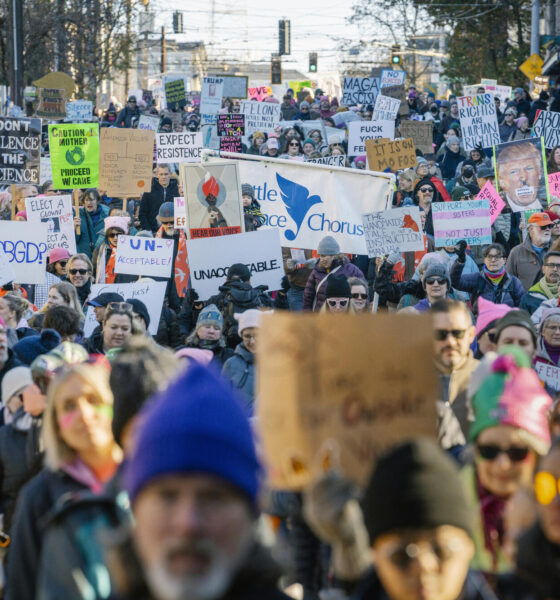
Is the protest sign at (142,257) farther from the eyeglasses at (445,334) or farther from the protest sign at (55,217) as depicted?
the eyeglasses at (445,334)

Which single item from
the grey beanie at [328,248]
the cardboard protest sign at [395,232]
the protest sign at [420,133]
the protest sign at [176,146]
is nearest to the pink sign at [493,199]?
the cardboard protest sign at [395,232]

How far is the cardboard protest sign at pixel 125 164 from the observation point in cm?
1330

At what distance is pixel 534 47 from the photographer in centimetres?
3341

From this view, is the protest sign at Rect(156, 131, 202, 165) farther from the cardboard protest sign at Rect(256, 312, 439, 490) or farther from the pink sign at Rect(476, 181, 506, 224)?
the cardboard protest sign at Rect(256, 312, 439, 490)

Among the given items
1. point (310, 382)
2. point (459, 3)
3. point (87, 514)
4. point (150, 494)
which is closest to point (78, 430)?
point (87, 514)

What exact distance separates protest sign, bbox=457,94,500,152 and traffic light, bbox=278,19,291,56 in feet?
161

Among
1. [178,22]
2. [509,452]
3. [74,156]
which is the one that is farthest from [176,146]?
[178,22]

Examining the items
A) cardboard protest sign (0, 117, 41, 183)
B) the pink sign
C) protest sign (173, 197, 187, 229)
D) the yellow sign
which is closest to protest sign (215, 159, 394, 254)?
protest sign (173, 197, 187, 229)

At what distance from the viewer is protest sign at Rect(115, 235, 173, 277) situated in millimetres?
10227

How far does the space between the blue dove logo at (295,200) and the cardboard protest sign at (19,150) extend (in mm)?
3097

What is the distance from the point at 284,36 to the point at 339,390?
65.1m

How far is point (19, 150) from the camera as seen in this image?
1320 cm

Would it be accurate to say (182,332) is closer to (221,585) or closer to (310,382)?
(310,382)

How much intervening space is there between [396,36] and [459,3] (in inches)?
440
